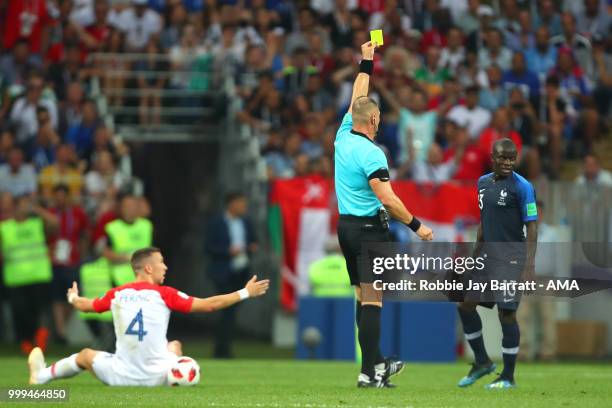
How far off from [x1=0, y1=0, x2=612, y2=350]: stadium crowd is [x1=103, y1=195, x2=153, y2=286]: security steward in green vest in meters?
2.13

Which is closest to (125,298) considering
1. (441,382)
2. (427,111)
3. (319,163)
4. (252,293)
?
(252,293)

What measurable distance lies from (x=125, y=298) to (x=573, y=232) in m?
11.1

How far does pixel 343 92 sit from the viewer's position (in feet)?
79.1

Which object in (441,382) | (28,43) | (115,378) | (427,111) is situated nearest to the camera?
(115,378)

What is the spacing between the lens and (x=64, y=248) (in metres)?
21.7

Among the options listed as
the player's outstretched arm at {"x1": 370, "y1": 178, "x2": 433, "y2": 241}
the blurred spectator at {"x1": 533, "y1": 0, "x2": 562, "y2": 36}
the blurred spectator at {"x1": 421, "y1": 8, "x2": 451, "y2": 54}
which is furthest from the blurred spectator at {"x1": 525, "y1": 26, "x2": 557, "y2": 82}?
the player's outstretched arm at {"x1": 370, "y1": 178, "x2": 433, "y2": 241}

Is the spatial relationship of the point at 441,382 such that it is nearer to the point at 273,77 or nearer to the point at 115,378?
the point at 115,378

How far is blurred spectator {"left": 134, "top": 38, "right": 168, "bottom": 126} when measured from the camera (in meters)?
24.5

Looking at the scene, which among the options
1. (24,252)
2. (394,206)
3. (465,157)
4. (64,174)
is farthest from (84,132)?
(394,206)

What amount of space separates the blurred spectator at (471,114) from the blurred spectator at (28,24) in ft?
23.4

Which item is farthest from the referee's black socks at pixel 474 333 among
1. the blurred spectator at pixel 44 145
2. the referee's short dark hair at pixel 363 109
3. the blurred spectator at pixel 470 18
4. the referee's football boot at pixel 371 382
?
the blurred spectator at pixel 470 18

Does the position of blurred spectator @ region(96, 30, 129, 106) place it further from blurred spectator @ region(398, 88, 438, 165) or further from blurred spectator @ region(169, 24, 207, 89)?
blurred spectator @ region(398, 88, 438, 165)

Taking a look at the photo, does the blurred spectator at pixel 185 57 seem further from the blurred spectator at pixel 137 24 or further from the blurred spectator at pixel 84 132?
the blurred spectator at pixel 84 132

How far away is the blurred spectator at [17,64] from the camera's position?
954 inches
